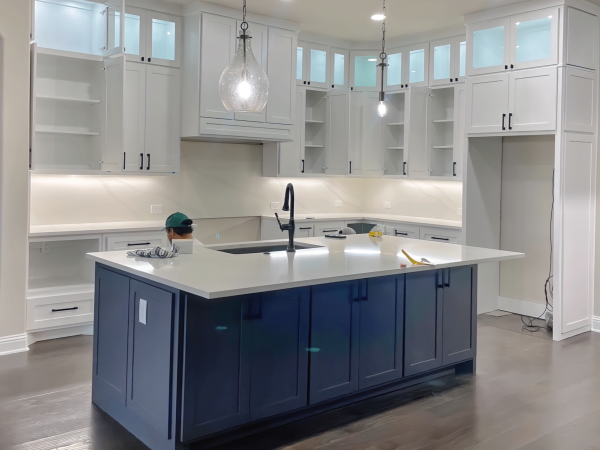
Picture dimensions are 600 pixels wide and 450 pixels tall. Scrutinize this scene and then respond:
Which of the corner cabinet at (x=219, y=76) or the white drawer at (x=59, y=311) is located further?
the corner cabinet at (x=219, y=76)

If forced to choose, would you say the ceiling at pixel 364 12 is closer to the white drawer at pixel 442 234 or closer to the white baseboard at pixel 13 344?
the white drawer at pixel 442 234

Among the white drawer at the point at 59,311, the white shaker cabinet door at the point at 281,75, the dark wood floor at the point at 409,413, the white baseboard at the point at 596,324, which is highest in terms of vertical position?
the white shaker cabinet door at the point at 281,75

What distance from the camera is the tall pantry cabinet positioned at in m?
5.28

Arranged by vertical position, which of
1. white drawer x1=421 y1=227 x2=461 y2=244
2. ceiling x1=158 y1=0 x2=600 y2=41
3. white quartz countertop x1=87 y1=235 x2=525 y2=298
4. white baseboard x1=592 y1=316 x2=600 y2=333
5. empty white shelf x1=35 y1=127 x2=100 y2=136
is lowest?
white baseboard x1=592 y1=316 x2=600 y2=333

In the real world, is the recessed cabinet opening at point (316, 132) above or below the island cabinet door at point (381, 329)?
above

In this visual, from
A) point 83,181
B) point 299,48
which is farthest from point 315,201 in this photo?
point 83,181

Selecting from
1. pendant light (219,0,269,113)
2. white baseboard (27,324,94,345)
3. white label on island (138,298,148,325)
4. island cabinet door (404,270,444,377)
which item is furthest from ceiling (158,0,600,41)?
white label on island (138,298,148,325)

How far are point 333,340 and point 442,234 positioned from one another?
3.04 meters

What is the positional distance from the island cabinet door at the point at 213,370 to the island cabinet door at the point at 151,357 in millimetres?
96

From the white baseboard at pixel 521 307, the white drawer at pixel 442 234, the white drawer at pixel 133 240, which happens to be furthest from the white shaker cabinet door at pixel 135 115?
the white baseboard at pixel 521 307

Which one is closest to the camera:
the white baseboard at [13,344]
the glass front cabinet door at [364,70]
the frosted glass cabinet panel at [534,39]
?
the white baseboard at [13,344]

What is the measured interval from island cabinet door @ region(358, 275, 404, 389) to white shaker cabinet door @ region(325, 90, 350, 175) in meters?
3.48

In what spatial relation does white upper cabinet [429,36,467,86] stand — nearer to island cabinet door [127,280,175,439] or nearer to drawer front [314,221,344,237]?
Result: drawer front [314,221,344,237]

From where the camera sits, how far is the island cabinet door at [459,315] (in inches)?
160
